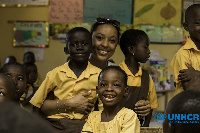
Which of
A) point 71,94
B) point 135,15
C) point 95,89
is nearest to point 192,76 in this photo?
point 95,89

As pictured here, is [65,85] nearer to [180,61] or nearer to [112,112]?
[112,112]

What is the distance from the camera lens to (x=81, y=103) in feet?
6.74

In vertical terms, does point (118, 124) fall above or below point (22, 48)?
below

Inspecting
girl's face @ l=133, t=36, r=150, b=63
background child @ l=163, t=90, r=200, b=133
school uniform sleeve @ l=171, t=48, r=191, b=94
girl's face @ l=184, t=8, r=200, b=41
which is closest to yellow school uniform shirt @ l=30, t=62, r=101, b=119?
girl's face @ l=133, t=36, r=150, b=63

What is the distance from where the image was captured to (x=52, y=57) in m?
5.97

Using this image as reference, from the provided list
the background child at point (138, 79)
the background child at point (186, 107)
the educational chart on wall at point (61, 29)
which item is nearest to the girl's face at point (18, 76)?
the background child at point (138, 79)

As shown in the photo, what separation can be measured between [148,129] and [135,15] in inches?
167

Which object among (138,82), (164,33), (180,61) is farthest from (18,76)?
(164,33)

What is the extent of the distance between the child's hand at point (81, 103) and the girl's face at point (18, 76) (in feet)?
1.39

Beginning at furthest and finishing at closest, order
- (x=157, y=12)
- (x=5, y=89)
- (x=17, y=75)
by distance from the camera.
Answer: (x=157, y=12) < (x=17, y=75) < (x=5, y=89)

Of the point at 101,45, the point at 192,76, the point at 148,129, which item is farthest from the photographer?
the point at 101,45

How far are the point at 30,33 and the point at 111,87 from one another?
14.0 feet

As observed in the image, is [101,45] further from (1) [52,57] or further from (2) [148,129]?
(1) [52,57]

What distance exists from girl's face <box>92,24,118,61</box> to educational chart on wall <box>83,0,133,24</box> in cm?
340
